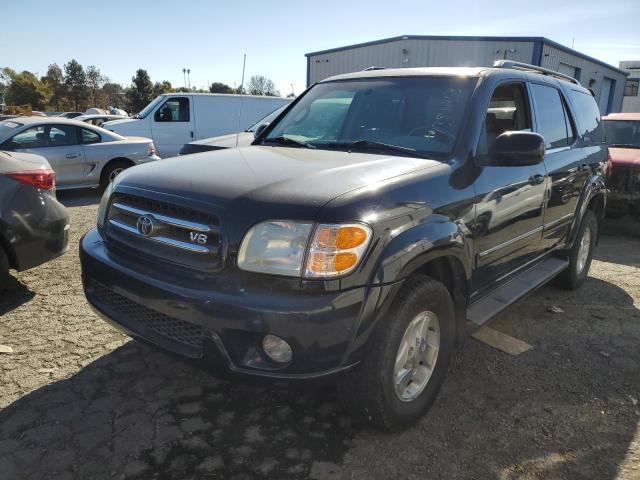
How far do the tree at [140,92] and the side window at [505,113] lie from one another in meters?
62.6

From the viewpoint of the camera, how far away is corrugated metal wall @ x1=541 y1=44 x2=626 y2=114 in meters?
20.5

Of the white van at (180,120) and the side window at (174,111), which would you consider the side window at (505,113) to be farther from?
the side window at (174,111)

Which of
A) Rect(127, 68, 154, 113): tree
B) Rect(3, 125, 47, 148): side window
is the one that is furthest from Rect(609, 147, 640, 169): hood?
Rect(127, 68, 154, 113): tree

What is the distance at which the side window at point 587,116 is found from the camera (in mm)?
4496

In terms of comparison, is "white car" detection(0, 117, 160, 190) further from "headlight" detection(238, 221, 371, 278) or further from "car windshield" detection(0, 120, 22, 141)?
"headlight" detection(238, 221, 371, 278)

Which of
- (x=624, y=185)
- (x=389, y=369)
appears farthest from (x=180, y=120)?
(x=389, y=369)

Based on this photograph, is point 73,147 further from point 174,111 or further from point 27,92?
point 27,92

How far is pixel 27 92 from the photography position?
2295 inches

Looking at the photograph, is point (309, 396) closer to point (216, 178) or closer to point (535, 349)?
point (216, 178)

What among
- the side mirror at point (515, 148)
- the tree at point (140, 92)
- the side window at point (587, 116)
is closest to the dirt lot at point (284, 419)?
the side mirror at point (515, 148)

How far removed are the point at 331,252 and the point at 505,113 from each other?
209 cm

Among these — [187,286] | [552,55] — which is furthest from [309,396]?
[552,55]

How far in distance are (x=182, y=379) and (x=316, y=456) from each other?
1071 mm

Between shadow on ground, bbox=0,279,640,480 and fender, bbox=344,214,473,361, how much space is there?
18.6 inches
